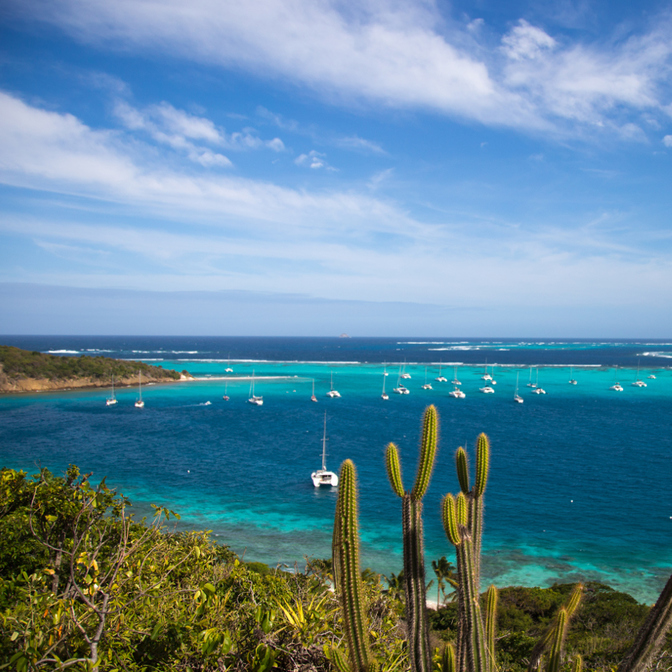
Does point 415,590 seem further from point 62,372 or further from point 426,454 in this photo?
point 62,372

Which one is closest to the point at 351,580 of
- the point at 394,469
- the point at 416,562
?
the point at 416,562

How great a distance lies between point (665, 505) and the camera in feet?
94.5

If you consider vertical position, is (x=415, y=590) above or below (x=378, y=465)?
above

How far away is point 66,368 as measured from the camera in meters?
80.6

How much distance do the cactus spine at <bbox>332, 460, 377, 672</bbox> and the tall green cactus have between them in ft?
2.31

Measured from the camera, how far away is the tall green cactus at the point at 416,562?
4469mm

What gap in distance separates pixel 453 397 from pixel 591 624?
193ft

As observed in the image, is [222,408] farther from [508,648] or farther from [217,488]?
[508,648]

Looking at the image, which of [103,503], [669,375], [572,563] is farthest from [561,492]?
[669,375]

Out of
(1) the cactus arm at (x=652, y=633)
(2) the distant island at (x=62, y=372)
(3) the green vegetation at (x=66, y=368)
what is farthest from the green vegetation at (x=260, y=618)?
(3) the green vegetation at (x=66, y=368)

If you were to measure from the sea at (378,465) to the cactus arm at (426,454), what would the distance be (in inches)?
234

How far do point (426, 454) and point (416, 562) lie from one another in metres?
0.99

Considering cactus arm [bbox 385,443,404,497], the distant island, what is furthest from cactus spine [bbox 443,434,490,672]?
the distant island

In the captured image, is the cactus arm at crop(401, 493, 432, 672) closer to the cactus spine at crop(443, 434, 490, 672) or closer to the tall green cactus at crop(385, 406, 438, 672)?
the tall green cactus at crop(385, 406, 438, 672)
